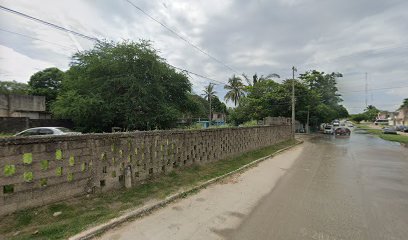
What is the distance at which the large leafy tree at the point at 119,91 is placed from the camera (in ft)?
57.4

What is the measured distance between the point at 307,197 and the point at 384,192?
233 centimetres

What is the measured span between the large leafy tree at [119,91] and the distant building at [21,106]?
36.1ft

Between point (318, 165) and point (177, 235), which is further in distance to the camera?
point (318, 165)

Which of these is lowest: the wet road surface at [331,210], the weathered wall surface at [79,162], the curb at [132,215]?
the wet road surface at [331,210]

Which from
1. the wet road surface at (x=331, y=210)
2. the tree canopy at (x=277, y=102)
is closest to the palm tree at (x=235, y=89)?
the tree canopy at (x=277, y=102)

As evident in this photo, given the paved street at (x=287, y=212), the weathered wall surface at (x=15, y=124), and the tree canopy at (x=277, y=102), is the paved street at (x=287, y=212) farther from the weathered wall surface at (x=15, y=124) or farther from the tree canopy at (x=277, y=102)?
the tree canopy at (x=277, y=102)

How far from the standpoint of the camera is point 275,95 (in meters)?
33.2

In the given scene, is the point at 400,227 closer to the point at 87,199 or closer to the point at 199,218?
the point at 199,218

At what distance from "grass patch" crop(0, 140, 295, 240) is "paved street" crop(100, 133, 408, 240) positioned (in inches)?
21.5

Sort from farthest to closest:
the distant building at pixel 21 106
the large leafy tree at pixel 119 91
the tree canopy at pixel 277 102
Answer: the tree canopy at pixel 277 102 → the distant building at pixel 21 106 → the large leafy tree at pixel 119 91

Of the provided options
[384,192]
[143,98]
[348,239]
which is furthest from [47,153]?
[143,98]

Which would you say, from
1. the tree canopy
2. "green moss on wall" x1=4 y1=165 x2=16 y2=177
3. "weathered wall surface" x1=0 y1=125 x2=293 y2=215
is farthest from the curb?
the tree canopy

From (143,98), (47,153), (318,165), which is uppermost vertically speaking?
(143,98)

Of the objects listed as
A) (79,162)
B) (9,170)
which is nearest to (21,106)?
(79,162)
